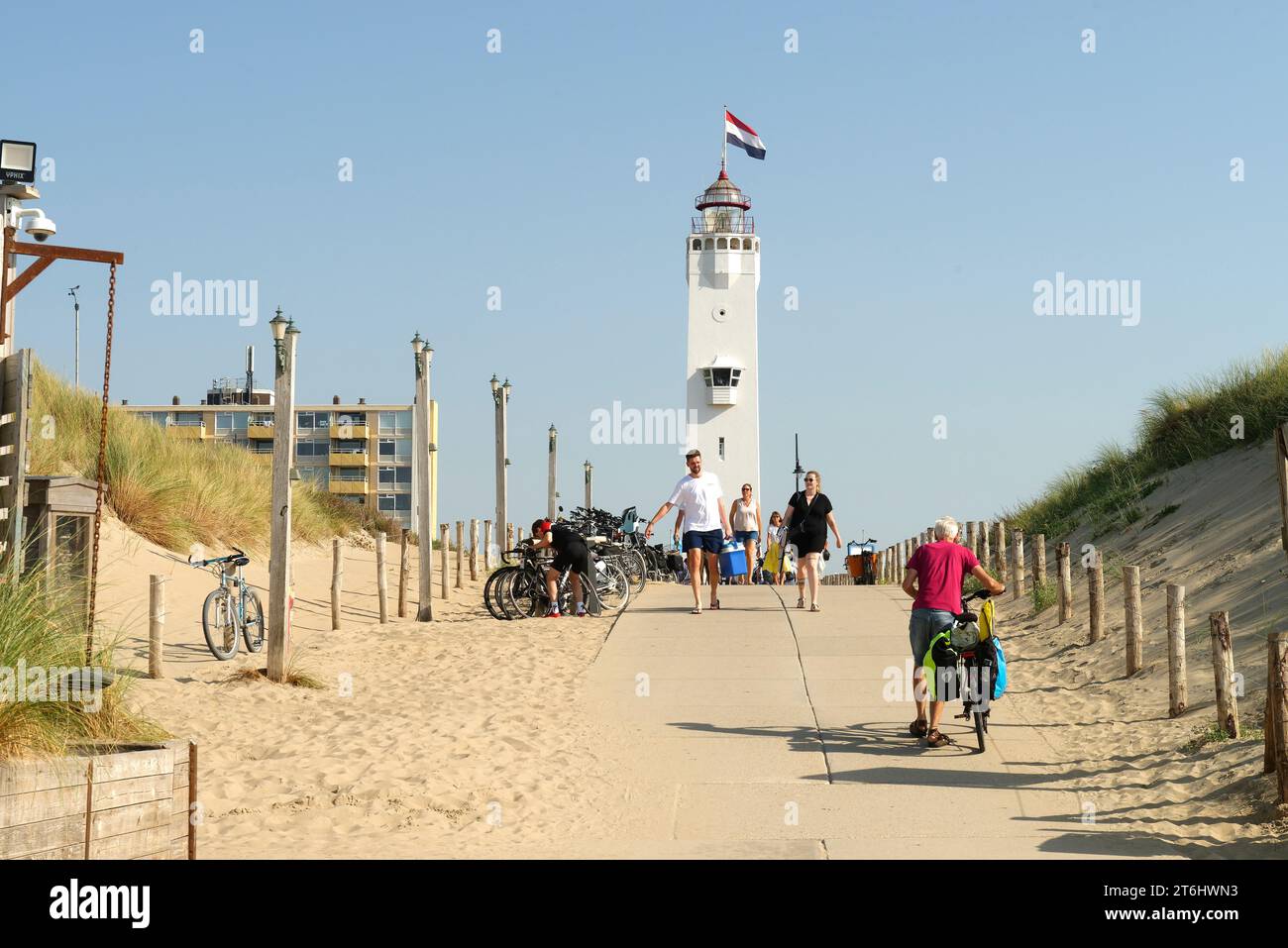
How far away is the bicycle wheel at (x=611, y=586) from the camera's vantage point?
817 inches

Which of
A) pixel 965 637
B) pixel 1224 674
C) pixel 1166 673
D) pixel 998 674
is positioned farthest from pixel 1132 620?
→ pixel 965 637

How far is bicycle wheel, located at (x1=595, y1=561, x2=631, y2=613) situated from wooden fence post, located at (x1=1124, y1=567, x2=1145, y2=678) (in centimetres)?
832

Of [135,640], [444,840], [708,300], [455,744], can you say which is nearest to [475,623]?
[135,640]

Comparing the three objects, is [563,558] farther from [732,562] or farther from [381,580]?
[732,562]

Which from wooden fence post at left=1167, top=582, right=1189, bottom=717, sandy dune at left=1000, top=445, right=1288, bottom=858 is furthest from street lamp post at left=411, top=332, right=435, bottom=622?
wooden fence post at left=1167, top=582, right=1189, bottom=717

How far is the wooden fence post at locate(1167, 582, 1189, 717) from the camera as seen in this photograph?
12148mm

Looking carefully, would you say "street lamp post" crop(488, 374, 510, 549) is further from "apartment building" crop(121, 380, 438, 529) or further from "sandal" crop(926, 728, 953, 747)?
"apartment building" crop(121, 380, 438, 529)

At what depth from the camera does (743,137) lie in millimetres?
55500

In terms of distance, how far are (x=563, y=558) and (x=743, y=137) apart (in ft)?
127

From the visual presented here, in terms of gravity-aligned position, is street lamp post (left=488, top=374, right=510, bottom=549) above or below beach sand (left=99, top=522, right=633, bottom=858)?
above

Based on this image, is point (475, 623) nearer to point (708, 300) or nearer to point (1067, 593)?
point (1067, 593)

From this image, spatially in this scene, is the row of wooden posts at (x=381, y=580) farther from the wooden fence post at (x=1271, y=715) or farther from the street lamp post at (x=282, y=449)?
the wooden fence post at (x=1271, y=715)
